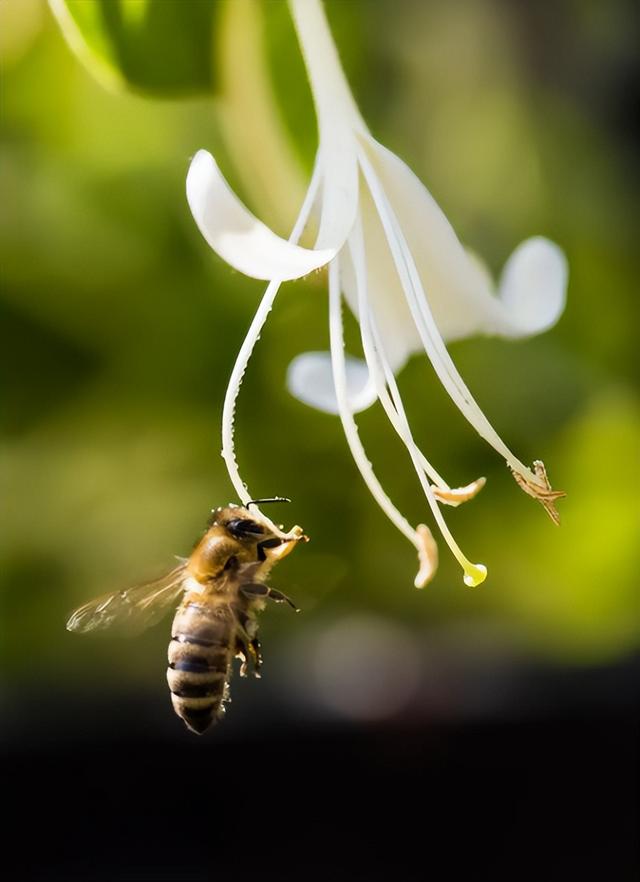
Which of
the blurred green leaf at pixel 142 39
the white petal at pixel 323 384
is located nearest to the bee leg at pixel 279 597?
the white petal at pixel 323 384

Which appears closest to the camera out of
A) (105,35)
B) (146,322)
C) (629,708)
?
(105,35)

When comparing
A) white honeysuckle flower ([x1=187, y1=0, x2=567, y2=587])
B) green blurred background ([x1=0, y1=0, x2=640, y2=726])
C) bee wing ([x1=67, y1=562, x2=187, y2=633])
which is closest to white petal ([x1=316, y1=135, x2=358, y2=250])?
white honeysuckle flower ([x1=187, y1=0, x2=567, y2=587])

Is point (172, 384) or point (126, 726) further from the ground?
point (172, 384)

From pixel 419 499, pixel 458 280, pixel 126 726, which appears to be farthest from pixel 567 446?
pixel 126 726

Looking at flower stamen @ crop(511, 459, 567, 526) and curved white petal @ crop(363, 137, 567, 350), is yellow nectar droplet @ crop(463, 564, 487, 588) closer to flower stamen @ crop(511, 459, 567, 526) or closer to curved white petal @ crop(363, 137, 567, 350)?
flower stamen @ crop(511, 459, 567, 526)

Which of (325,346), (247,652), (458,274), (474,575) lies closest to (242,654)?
(247,652)

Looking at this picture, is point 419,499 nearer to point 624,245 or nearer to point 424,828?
point 624,245

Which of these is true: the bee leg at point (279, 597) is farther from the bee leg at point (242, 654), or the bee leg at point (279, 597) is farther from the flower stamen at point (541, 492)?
the flower stamen at point (541, 492)

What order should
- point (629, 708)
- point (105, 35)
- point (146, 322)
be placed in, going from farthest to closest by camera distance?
point (629, 708) < point (146, 322) < point (105, 35)
